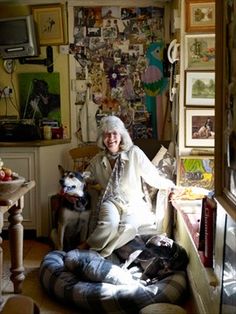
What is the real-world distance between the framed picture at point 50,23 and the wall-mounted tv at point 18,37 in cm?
9

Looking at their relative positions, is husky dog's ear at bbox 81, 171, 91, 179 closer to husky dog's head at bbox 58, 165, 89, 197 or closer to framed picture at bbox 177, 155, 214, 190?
husky dog's head at bbox 58, 165, 89, 197

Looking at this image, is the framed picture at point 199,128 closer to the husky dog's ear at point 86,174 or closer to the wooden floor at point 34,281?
the husky dog's ear at point 86,174

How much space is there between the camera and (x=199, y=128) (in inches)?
142

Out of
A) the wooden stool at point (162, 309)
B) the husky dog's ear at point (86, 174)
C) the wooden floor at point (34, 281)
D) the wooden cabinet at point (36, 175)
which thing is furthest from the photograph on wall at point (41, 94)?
the wooden stool at point (162, 309)

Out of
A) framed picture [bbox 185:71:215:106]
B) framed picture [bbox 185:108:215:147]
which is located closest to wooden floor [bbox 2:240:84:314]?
framed picture [bbox 185:108:215:147]

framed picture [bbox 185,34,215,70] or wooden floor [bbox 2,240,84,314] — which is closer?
wooden floor [bbox 2,240,84,314]

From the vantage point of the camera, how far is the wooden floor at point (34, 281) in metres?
2.98

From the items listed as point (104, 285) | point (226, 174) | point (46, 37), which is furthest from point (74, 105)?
point (226, 174)

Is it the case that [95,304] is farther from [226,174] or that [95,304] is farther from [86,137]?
[86,137]

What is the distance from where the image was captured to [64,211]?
389cm

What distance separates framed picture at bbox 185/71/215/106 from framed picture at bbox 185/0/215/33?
32cm

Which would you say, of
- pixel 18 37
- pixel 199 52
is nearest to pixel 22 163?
pixel 18 37

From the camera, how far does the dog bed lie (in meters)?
2.85

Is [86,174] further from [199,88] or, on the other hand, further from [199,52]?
[199,52]
